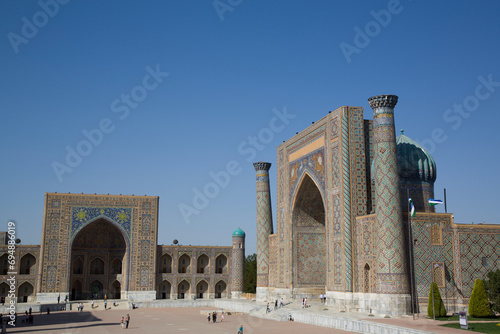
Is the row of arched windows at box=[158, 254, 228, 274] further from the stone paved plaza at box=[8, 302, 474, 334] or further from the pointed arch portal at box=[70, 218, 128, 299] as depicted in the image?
the stone paved plaza at box=[8, 302, 474, 334]

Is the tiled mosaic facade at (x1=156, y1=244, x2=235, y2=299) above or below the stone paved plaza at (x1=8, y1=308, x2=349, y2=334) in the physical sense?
above

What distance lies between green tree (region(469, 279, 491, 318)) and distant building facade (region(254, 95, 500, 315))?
1318 mm

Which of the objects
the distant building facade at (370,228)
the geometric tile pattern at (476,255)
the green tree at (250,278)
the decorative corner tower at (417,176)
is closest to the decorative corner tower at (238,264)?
the distant building facade at (370,228)

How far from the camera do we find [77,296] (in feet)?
118

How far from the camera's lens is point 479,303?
18.6 m

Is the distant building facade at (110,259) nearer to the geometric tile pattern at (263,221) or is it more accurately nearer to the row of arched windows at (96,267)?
the row of arched windows at (96,267)

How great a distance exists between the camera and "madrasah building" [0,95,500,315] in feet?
65.7

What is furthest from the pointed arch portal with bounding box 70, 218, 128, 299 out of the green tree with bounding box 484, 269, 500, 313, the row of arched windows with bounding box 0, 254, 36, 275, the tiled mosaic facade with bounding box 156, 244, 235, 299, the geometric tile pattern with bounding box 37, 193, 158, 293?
the green tree with bounding box 484, 269, 500, 313

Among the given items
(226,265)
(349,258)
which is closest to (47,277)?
(226,265)

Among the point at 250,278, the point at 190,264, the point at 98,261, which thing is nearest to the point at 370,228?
the point at 190,264

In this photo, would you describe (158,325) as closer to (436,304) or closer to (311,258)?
(311,258)

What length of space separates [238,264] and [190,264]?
342cm

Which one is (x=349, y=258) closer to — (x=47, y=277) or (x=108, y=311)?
(x=108, y=311)

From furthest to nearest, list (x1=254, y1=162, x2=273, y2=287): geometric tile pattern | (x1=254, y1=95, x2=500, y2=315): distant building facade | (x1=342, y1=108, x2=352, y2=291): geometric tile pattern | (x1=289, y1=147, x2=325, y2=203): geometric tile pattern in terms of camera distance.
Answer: (x1=254, y1=162, x2=273, y2=287): geometric tile pattern → (x1=289, y1=147, x2=325, y2=203): geometric tile pattern → (x1=342, y1=108, x2=352, y2=291): geometric tile pattern → (x1=254, y1=95, x2=500, y2=315): distant building facade
